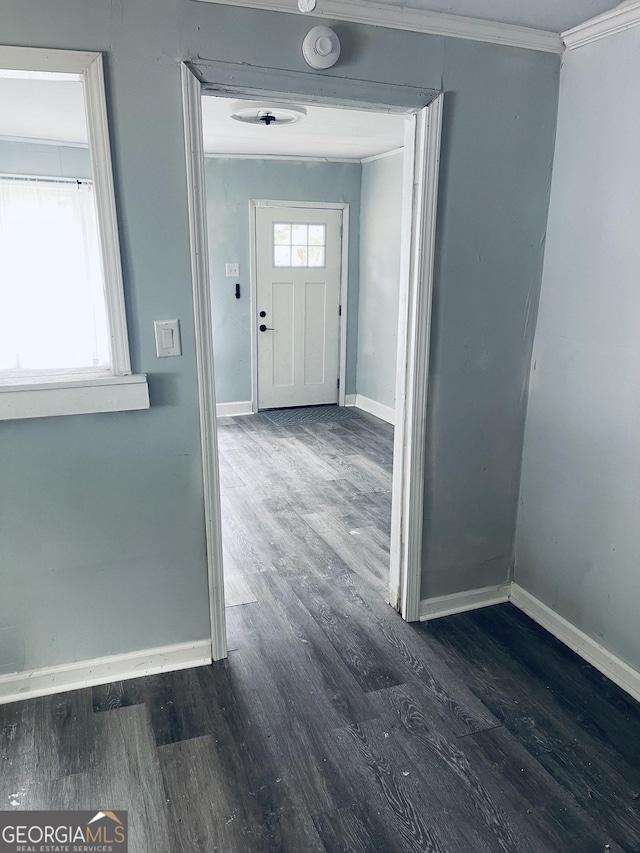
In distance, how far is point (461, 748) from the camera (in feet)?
6.25

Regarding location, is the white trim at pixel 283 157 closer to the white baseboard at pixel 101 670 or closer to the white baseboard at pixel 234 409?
the white baseboard at pixel 234 409

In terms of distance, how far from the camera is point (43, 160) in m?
4.54

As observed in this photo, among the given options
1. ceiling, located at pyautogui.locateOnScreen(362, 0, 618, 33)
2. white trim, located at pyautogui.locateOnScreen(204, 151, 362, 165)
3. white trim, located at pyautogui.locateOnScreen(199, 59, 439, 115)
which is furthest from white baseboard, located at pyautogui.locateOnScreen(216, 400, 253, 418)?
ceiling, located at pyautogui.locateOnScreen(362, 0, 618, 33)

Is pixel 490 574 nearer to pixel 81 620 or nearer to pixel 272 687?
pixel 272 687

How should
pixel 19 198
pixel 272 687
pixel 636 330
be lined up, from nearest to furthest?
pixel 636 330 < pixel 272 687 < pixel 19 198

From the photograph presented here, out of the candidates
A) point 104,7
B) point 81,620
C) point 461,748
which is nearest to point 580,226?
point 104,7

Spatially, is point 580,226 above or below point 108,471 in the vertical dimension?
above

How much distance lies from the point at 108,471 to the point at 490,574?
1.70 m

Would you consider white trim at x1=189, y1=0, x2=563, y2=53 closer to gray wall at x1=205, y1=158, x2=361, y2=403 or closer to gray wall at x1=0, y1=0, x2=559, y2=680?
gray wall at x1=0, y1=0, x2=559, y2=680

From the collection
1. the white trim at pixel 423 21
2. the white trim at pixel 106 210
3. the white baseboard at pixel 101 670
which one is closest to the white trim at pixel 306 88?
the white trim at pixel 423 21

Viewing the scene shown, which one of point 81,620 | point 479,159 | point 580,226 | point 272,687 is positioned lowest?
point 272,687

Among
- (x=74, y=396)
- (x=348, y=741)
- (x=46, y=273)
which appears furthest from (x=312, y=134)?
(x=348, y=741)

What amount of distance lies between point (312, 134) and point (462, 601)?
3.41 meters

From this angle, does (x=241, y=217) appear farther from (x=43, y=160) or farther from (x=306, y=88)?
(x=306, y=88)
